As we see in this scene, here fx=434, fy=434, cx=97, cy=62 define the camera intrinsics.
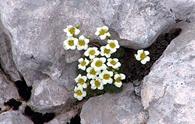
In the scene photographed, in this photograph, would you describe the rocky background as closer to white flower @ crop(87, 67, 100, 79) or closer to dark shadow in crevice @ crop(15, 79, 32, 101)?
dark shadow in crevice @ crop(15, 79, 32, 101)

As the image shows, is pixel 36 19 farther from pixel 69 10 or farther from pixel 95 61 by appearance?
pixel 95 61

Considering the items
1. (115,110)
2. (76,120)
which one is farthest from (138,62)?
(76,120)

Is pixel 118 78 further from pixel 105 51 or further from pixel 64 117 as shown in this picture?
pixel 64 117

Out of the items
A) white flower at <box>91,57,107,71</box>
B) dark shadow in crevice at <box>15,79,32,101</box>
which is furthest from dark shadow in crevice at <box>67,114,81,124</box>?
white flower at <box>91,57,107,71</box>

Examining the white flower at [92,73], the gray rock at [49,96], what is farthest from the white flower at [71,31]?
the gray rock at [49,96]

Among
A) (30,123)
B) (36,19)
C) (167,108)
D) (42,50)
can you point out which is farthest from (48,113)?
(167,108)
